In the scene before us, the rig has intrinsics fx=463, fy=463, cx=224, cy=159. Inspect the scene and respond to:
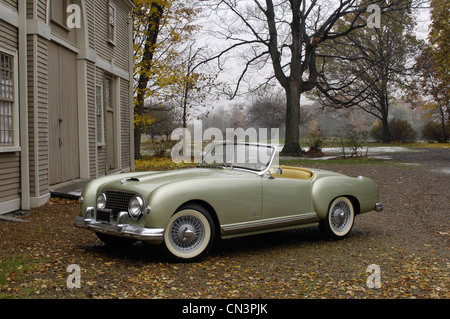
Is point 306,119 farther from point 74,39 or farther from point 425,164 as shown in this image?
point 74,39

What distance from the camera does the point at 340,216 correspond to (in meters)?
7.02

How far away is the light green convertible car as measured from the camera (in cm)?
527

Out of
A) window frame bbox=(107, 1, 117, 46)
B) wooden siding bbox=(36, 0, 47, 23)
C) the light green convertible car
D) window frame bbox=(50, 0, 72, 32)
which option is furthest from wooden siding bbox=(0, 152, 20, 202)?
window frame bbox=(107, 1, 117, 46)

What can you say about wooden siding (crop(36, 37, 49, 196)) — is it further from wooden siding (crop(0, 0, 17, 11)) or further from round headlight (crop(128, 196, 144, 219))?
round headlight (crop(128, 196, 144, 219))

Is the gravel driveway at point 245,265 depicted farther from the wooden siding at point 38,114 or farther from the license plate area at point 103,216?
the wooden siding at point 38,114

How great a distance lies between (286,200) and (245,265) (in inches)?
50.1

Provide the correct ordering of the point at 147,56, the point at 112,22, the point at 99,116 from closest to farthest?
the point at 99,116, the point at 112,22, the point at 147,56

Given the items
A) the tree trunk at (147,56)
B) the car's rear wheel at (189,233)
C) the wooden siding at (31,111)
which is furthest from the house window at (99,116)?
the tree trunk at (147,56)

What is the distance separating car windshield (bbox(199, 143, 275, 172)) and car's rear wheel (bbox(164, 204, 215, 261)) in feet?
4.14

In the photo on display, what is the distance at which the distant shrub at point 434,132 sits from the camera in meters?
43.1

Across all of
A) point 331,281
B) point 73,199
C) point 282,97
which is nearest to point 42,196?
point 73,199

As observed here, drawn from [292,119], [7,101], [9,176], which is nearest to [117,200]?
[9,176]

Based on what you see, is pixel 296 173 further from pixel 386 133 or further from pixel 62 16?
pixel 386 133

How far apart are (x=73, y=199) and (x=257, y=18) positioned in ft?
66.0
